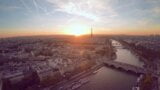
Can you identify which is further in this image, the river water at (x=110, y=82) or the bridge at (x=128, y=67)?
the bridge at (x=128, y=67)

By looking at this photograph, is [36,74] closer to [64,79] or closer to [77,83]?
[64,79]

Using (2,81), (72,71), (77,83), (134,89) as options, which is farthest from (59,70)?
(134,89)

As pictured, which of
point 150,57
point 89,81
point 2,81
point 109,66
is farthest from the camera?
point 150,57

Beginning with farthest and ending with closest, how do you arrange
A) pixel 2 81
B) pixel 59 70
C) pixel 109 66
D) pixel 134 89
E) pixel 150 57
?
pixel 150 57 → pixel 109 66 → pixel 59 70 → pixel 2 81 → pixel 134 89

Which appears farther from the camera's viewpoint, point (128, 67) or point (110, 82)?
point (128, 67)

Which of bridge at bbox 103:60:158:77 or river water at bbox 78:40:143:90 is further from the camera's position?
bridge at bbox 103:60:158:77

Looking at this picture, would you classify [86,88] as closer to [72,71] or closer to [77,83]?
[77,83]

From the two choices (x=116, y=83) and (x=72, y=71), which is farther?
(x=72, y=71)

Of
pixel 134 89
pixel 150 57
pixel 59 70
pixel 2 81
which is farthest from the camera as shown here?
pixel 150 57

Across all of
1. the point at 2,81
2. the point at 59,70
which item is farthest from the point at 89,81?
the point at 2,81
